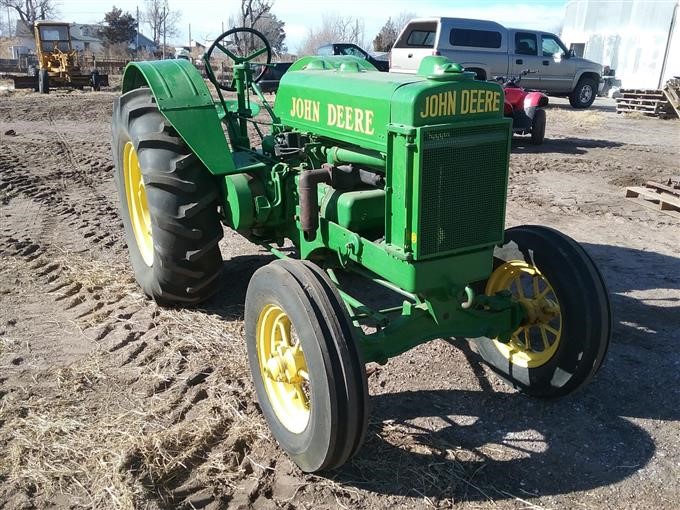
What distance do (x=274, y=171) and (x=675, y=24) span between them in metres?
26.4

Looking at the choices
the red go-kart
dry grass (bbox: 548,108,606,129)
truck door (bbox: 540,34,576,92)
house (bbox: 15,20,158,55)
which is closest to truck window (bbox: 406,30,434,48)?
truck door (bbox: 540,34,576,92)

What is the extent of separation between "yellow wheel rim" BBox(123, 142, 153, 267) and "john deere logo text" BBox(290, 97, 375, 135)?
4.98 feet

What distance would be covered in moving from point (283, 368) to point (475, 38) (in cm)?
1380

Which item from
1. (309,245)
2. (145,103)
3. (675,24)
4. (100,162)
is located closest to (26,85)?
(100,162)

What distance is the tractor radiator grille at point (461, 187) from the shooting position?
2576 mm

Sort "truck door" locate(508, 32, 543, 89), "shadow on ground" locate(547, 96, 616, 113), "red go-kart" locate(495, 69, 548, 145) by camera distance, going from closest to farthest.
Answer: "red go-kart" locate(495, 69, 548, 145) < "truck door" locate(508, 32, 543, 89) < "shadow on ground" locate(547, 96, 616, 113)

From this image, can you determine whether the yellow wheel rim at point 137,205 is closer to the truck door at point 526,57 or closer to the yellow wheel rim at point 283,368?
the yellow wheel rim at point 283,368

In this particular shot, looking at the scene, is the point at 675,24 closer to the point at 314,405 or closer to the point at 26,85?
the point at 26,85

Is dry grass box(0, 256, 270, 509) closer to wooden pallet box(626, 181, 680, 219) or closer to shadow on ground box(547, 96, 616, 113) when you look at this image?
wooden pallet box(626, 181, 680, 219)

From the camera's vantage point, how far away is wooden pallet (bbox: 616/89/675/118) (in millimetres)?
16016

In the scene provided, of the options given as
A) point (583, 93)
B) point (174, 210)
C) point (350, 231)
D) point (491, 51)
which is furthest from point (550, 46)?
point (350, 231)

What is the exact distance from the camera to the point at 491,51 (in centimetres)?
1512

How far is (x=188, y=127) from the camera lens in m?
3.70

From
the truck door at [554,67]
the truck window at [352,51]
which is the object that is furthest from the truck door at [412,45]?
the truck door at [554,67]
